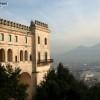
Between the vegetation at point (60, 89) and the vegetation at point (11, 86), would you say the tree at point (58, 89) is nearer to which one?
the vegetation at point (60, 89)

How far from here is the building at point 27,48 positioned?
4544cm

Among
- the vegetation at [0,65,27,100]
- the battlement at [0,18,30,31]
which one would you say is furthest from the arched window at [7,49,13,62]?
the vegetation at [0,65,27,100]

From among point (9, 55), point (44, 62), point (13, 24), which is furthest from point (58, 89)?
point (13, 24)

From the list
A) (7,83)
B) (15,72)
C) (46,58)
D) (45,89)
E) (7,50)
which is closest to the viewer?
(7,83)

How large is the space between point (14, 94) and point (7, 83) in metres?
1.43

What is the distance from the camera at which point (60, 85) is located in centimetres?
4975

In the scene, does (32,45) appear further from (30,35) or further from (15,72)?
(15,72)

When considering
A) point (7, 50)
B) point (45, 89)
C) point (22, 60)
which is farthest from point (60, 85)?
point (7, 50)

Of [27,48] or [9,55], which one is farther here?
[27,48]

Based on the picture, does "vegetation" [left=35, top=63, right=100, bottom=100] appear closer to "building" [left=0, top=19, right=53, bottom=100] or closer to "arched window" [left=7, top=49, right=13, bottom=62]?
"building" [left=0, top=19, right=53, bottom=100]

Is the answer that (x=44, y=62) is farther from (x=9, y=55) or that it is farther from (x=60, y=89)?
(x=9, y=55)

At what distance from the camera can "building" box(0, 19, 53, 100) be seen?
45.4 meters

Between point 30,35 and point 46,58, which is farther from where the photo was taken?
point 46,58

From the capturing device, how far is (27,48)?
51.5 meters
